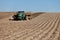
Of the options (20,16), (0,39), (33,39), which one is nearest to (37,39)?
(33,39)

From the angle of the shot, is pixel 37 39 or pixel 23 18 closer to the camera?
pixel 37 39

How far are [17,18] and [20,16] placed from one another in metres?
0.93

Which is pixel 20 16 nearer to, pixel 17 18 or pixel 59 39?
pixel 17 18

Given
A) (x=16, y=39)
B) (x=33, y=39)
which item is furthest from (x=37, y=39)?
(x=16, y=39)

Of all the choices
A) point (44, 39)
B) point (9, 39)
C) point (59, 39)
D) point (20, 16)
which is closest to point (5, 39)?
point (9, 39)

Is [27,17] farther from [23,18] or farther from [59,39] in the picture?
[59,39]

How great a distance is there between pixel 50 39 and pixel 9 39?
2.41 m

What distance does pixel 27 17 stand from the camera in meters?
31.0

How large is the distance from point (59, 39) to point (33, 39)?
152 centimetres

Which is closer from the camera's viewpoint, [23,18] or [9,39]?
[9,39]

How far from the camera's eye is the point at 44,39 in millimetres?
12000

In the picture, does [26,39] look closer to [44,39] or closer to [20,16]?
[44,39]

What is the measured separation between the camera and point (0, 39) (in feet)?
39.7

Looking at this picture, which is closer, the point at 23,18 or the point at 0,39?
the point at 0,39
